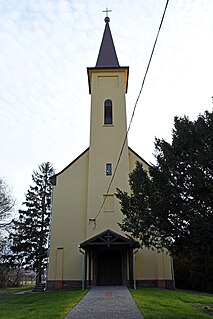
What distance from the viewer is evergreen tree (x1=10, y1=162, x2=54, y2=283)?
29812 mm

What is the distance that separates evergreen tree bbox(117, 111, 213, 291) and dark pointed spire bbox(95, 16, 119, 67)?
14.7m

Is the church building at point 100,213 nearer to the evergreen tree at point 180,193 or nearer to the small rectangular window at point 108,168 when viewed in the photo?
the small rectangular window at point 108,168

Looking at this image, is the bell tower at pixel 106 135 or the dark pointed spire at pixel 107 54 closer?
the bell tower at pixel 106 135

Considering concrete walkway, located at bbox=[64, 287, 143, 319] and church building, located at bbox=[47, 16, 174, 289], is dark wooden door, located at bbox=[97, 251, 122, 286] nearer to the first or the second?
church building, located at bbox=[47, 16, 174, 289]

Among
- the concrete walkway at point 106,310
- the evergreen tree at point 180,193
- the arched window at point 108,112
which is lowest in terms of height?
the concrete walkway at point 106,310

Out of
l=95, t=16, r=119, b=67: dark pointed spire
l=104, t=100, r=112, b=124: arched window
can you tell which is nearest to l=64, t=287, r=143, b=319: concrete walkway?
l=104, t=100, r=112, b=124: arched window

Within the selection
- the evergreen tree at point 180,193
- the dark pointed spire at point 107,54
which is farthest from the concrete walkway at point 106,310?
the dark pointed spire at point 107,54

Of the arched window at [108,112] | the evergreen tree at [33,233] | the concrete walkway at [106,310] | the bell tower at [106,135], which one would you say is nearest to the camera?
the concrete walkway at [106,310]

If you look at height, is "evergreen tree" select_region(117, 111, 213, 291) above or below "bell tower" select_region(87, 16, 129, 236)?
below

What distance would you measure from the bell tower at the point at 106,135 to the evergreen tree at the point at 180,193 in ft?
27.9

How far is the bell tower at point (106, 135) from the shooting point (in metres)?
21.0

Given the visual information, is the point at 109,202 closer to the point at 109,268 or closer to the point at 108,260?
the point at 108,260

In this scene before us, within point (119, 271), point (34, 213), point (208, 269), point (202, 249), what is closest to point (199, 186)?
point (202, 249)

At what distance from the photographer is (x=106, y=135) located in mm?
23078
